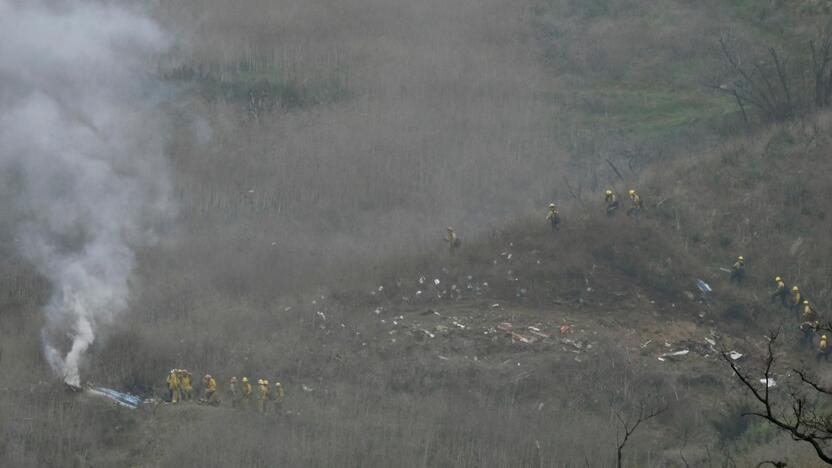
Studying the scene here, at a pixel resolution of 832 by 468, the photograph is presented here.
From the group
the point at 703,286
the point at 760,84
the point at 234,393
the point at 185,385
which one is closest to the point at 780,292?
the point at 703,286

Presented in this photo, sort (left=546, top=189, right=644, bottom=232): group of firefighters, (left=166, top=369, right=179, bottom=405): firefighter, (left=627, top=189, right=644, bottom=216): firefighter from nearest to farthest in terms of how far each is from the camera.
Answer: (left=166, top=369, right=179, bottom=405): firefighter, (left=546, top=189, right=644, bottom=232): group of firefighters, (left=627, top=189, right=644, bottom=216): firefighter

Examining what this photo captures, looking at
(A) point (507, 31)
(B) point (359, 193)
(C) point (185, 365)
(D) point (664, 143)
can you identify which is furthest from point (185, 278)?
(A) point (507, 31)

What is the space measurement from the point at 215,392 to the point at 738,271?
1386 cm

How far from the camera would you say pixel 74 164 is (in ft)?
117

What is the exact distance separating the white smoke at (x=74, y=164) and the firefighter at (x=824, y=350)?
53.7ft

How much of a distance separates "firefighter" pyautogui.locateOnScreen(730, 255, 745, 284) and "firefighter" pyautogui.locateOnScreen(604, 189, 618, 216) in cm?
364

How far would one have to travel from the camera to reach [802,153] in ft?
130

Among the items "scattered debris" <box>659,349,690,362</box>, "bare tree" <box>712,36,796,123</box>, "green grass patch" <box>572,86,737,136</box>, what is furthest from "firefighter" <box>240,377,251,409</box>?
"green grass patch" <box>572,86,737,136</box>

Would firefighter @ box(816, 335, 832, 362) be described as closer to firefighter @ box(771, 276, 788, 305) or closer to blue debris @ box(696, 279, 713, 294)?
firefighter @ box(771, 276, 788, 305)

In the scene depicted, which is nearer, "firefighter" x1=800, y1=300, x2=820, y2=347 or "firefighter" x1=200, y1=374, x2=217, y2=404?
"firefighter" x1=200, y1=374, x2=217, y2=404

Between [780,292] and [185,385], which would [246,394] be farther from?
[780,292]

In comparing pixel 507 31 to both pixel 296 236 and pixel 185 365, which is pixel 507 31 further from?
pixel 185 365

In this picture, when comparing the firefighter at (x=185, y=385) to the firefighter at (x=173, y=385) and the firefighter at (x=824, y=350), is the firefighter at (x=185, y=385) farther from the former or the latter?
the firefighter at (x=824, y=350)

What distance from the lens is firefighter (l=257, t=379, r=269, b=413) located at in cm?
2969
